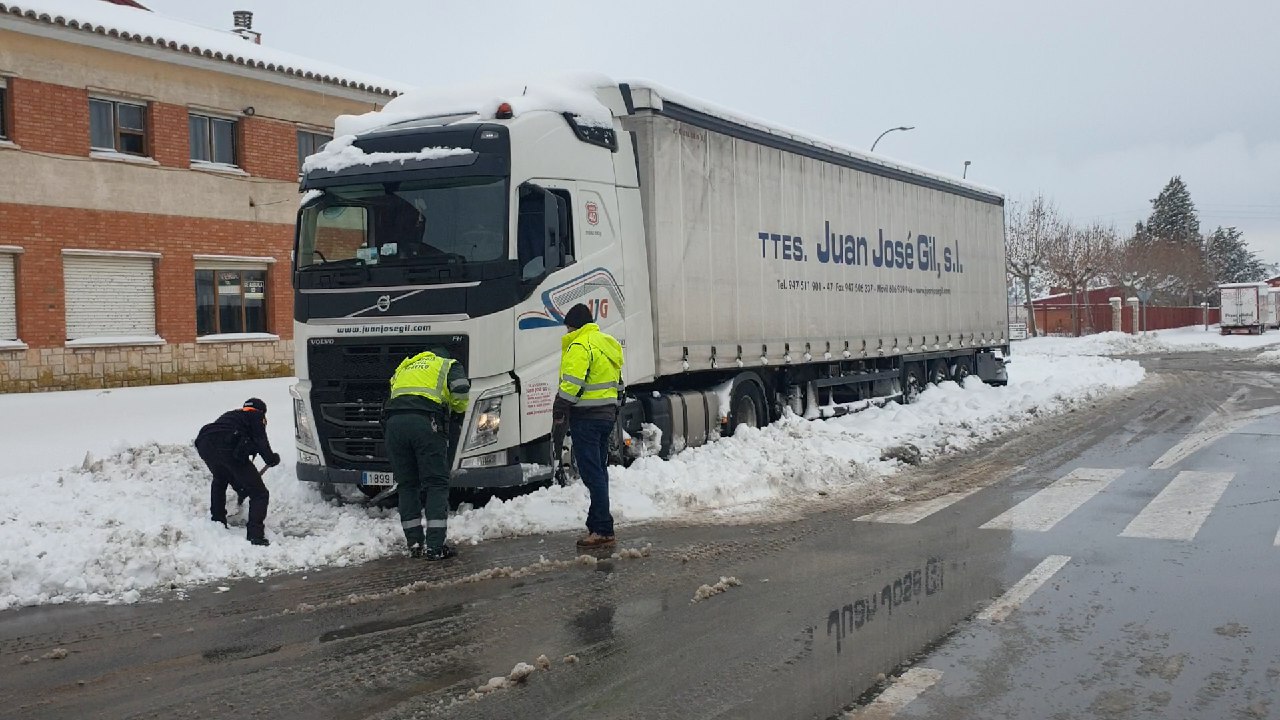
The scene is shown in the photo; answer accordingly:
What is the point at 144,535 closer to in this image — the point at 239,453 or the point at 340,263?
the point at 239,453

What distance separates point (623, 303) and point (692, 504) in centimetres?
214

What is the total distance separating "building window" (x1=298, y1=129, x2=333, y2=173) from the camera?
2402 cm

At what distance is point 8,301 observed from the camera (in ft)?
63.4

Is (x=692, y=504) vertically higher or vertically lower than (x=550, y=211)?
lower

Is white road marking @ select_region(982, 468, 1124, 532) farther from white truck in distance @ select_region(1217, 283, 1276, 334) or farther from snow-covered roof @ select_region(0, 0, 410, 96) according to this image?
white truck in distance @ select_region(1217, 283, 1276, 334)

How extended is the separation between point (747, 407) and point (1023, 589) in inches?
284

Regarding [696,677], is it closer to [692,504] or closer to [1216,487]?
[692,504]

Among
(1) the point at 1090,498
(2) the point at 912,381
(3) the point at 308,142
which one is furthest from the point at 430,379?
(3) the point at 308,142

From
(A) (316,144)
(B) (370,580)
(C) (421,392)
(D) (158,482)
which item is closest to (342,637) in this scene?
(B) (370,580)

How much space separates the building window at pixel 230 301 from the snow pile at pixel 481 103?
12719 mm

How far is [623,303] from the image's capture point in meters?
11.1

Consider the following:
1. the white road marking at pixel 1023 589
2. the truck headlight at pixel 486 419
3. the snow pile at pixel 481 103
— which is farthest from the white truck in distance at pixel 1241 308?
the truck headlight at pixel 486 419

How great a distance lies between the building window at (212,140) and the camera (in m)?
22.3

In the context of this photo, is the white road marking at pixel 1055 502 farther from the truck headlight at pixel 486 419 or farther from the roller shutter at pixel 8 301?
the roller shutter at pixel 8 301
